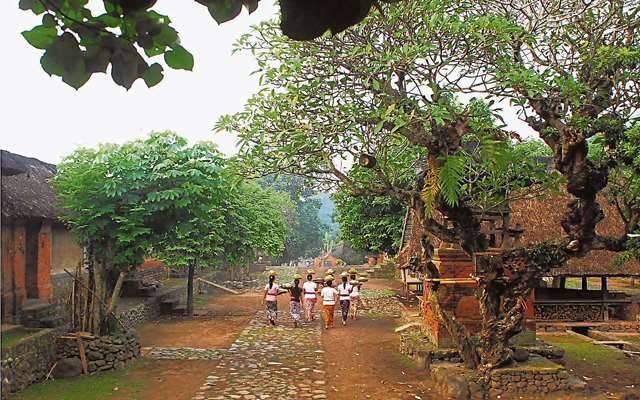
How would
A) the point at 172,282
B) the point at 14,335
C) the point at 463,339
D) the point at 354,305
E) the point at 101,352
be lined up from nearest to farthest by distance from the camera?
the point at 463,339 → the point at 14,335 → the point at 101,352 → the point at 354,305 → the point at 172,282

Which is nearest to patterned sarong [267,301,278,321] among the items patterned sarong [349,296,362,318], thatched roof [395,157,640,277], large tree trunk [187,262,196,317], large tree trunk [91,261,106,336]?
patterned sarong [349,296,362,318]

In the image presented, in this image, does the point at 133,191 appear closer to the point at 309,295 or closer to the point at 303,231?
the point at 309,295

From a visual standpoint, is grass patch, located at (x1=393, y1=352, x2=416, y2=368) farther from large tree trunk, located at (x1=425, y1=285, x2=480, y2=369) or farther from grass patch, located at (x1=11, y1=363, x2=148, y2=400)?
grass patch, located at (x1=11, y1=363, x2=148, y2=400)

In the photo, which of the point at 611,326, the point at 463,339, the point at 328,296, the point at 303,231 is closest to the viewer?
the point at 463,339

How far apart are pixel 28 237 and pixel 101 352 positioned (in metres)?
4.49

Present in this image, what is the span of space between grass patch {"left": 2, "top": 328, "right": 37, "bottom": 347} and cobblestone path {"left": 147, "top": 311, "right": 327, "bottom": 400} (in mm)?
2620

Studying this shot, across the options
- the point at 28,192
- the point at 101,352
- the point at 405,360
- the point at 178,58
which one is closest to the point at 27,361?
the point at 101,352

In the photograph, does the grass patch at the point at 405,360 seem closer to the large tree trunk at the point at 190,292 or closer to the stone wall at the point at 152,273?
the large tree trunk at the point at 190,292

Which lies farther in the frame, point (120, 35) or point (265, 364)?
point (265, 364)

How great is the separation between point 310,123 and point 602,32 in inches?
192

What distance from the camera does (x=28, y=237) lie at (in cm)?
1246

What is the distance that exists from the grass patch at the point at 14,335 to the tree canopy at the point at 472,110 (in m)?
4.94

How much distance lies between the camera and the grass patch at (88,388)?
8.00m

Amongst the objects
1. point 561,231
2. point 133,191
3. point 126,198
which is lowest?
Answer: point 561,231
